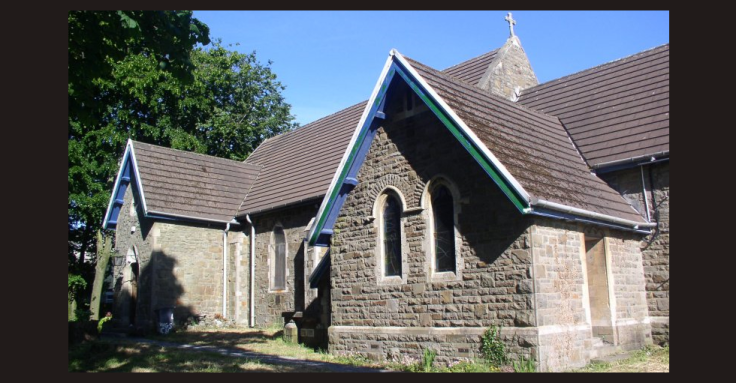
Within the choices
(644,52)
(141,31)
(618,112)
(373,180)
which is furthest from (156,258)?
(644,52)

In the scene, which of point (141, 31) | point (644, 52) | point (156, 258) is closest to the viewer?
point (141, 31)

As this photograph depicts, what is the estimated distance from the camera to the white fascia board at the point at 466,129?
11.0 meters

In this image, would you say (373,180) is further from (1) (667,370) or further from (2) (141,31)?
(1) (667,370)

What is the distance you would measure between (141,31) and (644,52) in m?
14.5

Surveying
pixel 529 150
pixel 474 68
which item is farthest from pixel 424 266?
pixel 474 68

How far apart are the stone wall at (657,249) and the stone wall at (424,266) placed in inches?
188

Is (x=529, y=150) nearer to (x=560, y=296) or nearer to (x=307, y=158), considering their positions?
(x=560, y=296)

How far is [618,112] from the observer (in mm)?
16938

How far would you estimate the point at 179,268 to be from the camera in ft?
74.2

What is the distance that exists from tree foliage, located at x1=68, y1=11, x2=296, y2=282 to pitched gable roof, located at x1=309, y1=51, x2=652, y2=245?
4202 millimetres

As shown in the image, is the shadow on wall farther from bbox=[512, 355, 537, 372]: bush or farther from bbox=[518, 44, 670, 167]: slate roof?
bbox=[512, 355, 537, 372]: bush

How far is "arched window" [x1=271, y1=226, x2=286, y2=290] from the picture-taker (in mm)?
21969

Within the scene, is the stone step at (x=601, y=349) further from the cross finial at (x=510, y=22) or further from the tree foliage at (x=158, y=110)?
the cross finial at (x=510, y=22)

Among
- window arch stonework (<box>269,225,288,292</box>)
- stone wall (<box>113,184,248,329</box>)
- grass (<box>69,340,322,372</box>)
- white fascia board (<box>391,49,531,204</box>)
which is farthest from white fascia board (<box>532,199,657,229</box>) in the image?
stone wall (<box>113,184,248,329</box>)
